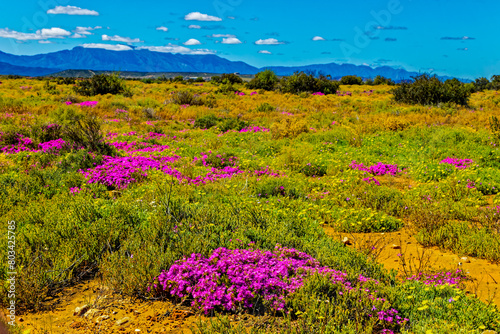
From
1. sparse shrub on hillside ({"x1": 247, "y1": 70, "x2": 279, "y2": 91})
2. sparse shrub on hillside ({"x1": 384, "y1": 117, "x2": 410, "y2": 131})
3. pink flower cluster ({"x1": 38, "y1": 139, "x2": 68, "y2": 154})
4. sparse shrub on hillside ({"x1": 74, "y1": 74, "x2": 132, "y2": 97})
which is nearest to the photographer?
pink flower cluster ({"x1": 38, "y1": 139, "x2": 68, "y2": 154})

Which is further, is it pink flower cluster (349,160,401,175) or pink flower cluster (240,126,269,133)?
pink flower cluster (240,126,269,133)

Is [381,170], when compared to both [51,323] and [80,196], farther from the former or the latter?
[51,323]

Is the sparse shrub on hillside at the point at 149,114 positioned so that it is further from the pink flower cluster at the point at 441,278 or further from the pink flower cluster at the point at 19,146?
the pink flower cluster at the point at 441,278

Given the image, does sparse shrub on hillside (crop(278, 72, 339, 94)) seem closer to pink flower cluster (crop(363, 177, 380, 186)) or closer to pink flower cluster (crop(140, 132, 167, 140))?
pink flower cluster (crop(140, 132, 167, 140))

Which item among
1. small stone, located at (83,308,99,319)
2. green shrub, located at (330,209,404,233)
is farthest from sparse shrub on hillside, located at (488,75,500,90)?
small stone, located at (83,308,99,319)

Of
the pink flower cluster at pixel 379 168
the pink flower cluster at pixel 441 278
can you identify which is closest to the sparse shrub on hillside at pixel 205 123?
the pink flower cluster at pixel 379 168

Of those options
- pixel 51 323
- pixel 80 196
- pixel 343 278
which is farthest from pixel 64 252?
pixel 343 278

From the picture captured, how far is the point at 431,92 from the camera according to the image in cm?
2120

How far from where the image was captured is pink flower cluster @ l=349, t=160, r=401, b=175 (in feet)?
30.0

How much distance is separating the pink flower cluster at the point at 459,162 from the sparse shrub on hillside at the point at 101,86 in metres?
24.3

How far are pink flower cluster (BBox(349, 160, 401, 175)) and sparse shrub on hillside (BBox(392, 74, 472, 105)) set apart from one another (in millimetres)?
13921

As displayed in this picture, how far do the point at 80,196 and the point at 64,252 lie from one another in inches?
98.0

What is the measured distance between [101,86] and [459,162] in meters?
26.9

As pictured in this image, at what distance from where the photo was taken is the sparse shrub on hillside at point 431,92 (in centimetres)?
2092
